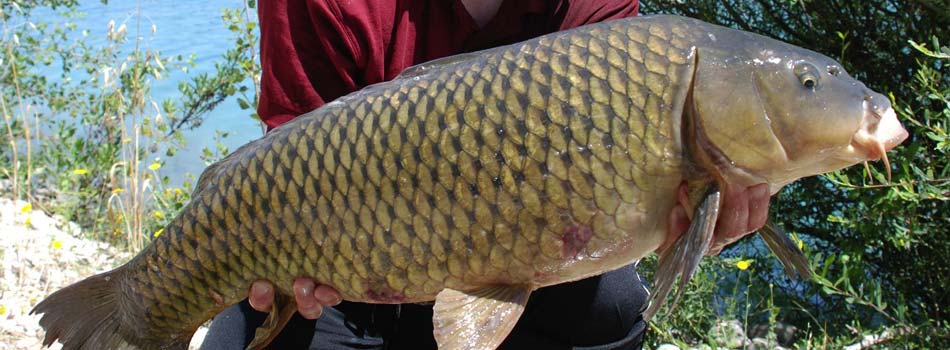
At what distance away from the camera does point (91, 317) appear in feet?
6.02

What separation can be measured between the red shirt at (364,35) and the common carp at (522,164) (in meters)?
0.34

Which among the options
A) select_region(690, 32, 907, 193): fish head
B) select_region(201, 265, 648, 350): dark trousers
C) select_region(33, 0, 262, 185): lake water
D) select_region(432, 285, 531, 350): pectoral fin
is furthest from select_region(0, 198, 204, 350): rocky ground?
select_region(690, 32, 907, 193): fish head

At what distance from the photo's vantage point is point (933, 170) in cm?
252

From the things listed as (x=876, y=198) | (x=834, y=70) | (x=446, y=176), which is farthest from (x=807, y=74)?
(x=876, y=198)

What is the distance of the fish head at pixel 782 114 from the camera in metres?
1.32

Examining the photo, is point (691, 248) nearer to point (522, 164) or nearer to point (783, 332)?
point (522, 164)

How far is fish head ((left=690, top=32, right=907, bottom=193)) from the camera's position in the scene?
1318 mm

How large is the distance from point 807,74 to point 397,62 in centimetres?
89

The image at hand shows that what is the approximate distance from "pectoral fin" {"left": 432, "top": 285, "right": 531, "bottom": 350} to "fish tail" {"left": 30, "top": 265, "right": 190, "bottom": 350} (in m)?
0.60

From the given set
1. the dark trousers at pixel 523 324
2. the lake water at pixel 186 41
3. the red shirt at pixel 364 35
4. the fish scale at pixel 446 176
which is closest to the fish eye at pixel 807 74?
the fish scale at pixel 446 176

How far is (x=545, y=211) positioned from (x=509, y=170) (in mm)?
79

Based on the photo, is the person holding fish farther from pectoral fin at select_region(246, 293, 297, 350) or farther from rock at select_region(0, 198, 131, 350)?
rock at select_region(0, 198, 131, 350)

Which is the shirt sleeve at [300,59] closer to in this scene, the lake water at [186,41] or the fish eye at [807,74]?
the fish eye at [807,74]

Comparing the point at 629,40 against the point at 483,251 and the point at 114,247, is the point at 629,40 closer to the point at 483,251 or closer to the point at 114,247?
the point at 483,251
